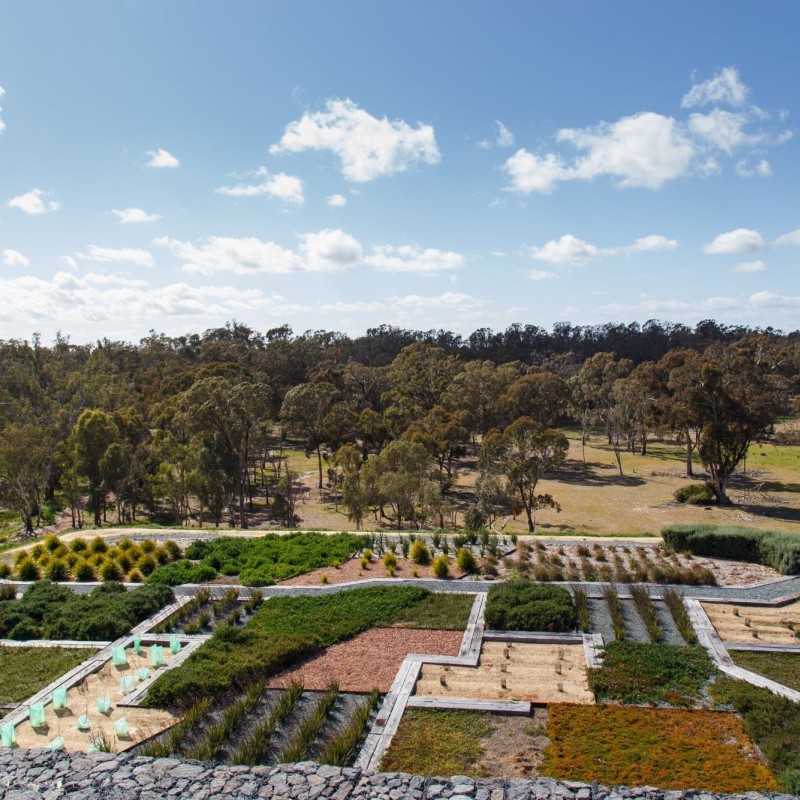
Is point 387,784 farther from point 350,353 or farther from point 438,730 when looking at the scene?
point 350,353

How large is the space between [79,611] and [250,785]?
7562mm

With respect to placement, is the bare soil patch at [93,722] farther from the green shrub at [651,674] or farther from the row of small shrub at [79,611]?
the green shrub at [651,674]

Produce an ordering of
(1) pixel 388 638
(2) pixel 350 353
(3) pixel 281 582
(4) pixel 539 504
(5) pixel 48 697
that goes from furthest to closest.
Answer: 1. (2) pixel 350 353
2. (4) pixel 539 504
3. (3) pixel 281 582
4. (1) pixel 388 638
5. (5) pixel 48 697

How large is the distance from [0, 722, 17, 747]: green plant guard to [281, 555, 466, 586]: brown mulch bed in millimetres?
7181

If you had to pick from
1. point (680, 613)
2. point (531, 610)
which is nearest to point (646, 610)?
point (680, 613)

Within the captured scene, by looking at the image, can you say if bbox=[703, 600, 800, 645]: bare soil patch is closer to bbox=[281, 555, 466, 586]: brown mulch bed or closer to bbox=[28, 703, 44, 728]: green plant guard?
bbox=[281, 555, 466, 586]: brown mulch bed

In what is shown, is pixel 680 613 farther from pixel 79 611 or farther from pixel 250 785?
pixel 79 611

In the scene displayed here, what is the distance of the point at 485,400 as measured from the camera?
55.0 m

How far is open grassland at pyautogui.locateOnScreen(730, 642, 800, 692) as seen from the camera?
9.83 m

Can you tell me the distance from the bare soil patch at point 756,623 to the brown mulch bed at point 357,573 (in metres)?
5.65

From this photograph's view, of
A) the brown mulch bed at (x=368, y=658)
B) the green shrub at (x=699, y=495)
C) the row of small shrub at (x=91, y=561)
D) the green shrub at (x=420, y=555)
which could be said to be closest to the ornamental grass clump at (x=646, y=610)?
the brown mulch bed at (x=368, y=658)

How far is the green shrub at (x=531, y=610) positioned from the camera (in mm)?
11914

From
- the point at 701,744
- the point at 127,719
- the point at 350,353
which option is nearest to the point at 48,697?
the point at 127,719

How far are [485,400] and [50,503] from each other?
33.8 meters
